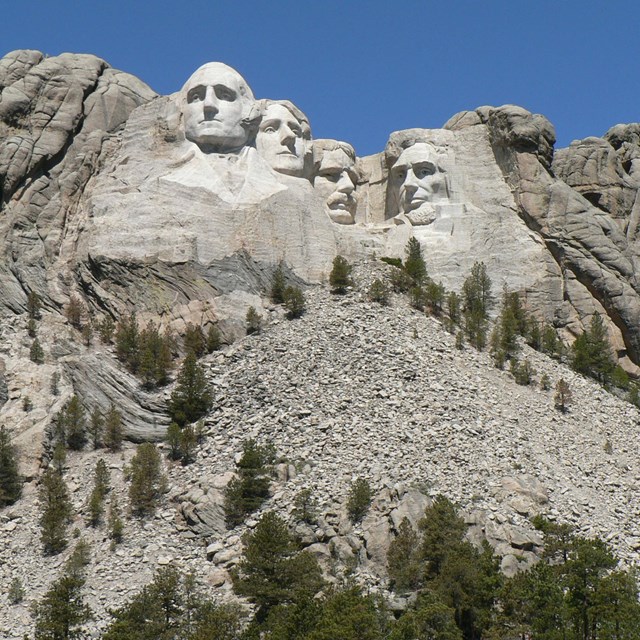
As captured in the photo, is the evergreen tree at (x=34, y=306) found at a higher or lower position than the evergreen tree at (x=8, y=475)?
higher

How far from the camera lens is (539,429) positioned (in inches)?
2115

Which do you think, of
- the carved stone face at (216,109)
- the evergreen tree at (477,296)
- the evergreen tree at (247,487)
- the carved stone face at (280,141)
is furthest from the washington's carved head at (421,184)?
the evergreen tree at (247,487)

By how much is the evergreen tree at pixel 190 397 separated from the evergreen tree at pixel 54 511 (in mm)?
4039

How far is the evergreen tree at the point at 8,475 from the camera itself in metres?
51.3

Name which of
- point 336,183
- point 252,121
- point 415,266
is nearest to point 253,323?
point 415,266

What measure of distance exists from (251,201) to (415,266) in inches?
236

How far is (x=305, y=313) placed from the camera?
58562 millimetres

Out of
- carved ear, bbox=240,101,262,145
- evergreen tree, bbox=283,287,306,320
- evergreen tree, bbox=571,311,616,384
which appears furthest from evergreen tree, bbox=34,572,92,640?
carved ear, bbox=240,101,262,145

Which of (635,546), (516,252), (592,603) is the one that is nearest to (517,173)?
(516,252)

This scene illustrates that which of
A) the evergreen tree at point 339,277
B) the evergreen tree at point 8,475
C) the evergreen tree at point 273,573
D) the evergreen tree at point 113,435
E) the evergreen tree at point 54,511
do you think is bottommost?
the evergreen tree at point 273,573

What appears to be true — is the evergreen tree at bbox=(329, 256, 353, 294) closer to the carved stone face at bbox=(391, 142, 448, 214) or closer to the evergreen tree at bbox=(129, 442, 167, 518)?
the carved stone face at bbox=(391, 142, 448, 214)

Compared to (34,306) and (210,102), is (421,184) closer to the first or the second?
(210,102)

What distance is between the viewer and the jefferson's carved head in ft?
206

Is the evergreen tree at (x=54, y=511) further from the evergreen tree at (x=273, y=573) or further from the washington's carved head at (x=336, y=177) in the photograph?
the washington's carved head at (x=336, y=177)
